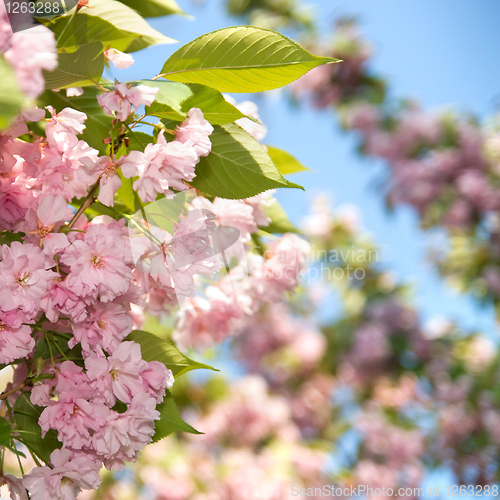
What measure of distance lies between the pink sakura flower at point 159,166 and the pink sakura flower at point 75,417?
0.14 metres

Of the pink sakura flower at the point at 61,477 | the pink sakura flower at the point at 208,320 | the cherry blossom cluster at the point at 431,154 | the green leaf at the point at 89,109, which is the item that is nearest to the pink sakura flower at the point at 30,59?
the green leaf at the point at 89,109

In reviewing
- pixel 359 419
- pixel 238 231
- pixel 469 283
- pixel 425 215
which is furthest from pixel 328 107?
pixel 238 231

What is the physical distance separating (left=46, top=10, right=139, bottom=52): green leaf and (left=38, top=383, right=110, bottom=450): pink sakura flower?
25 cm

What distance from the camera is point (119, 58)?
1.08ft

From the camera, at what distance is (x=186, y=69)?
33 cm

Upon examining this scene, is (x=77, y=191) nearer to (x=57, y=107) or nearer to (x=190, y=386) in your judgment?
(x=57, y=107)

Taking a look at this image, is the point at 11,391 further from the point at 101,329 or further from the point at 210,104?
the point at 210,104

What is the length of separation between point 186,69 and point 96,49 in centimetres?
A: 7

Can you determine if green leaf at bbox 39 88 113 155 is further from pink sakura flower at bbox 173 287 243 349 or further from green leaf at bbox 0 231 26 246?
pink sakura flower at bbox 173 287 243 349

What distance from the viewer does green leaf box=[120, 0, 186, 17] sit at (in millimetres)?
489

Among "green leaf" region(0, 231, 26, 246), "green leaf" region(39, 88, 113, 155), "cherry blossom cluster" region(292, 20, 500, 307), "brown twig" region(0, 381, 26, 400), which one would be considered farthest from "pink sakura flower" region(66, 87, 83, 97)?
"cherry blossom cluster" region(292, 20, 500, 307)

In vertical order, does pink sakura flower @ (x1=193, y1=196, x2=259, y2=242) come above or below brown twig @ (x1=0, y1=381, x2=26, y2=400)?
above

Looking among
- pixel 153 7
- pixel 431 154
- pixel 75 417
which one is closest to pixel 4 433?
pixel 75 417

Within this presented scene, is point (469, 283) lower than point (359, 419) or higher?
higher
